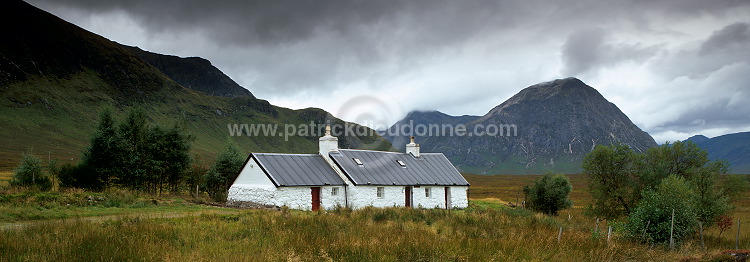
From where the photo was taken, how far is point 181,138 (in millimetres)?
38656

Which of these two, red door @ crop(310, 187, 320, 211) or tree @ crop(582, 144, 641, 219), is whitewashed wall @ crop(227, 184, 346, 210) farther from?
tree @ crop(582, 144, 641, 219)

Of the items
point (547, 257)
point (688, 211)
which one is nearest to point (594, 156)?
point (688, 211)

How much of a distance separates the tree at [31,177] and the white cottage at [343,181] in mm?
11838

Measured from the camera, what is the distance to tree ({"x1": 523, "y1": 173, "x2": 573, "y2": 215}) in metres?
39.2

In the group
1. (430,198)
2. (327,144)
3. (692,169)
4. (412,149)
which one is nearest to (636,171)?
(692,169)

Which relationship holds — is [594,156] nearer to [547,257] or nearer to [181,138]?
[547,257]

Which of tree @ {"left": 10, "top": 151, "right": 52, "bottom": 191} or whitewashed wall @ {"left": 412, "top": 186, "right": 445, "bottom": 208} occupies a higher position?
tree @ {"left": 10, "top": 151, "right": 52, "bottom": 191}

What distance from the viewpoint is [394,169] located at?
3941 centimetres

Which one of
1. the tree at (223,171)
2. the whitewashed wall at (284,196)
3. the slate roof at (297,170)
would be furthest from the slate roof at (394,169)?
the tree at (223,171)

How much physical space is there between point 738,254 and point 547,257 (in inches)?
263

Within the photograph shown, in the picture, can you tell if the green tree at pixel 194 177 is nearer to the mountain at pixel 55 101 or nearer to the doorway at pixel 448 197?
the doorway at pixel 448 197

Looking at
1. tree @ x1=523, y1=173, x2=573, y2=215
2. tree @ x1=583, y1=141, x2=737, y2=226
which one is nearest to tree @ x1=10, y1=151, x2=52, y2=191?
tree @ x1=523, y1=173, x2=573, y2=215

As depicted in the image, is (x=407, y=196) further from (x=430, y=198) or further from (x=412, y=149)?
(x=412, y=149)

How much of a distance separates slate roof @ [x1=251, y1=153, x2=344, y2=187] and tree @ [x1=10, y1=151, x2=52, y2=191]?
1357 centimetres
